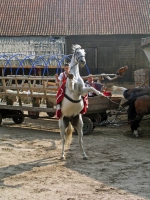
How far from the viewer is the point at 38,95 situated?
9.38 m

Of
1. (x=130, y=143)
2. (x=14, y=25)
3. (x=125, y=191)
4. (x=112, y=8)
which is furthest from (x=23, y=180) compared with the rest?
(x=112, y=8)

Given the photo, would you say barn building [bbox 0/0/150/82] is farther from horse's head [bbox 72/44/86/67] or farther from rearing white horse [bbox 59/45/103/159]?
horse's head [bbox 72/44/86/67]

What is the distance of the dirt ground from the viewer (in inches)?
184

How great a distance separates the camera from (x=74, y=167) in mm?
5996

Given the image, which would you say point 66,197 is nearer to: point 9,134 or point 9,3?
point 9,134

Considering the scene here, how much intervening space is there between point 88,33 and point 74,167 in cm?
1758

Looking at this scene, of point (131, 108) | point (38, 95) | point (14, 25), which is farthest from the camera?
point (14, 25)

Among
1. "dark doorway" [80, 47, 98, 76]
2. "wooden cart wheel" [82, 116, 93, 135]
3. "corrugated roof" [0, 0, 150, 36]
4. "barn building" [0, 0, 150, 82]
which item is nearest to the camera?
"wooden cart wheel" [82, 116, 93, 135]

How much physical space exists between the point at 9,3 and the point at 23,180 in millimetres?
22258

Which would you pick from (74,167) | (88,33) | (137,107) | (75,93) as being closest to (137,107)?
(137,107)

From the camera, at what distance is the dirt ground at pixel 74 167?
15.3ft

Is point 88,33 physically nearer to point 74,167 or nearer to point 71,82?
point 71,82

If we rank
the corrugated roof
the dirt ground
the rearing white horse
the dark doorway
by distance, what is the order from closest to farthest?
the dirt ground → the rearing white horse → the corrugated roof → the dark doorway

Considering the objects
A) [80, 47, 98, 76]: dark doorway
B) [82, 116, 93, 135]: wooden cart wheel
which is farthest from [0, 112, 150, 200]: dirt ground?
[80, 47, 98, 76]: dark doorway
